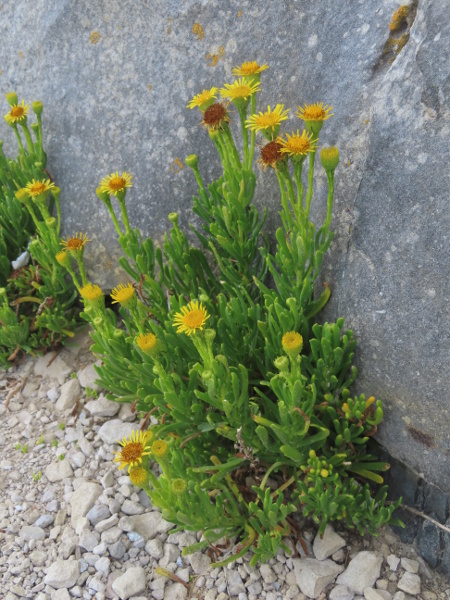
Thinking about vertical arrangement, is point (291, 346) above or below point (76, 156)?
below

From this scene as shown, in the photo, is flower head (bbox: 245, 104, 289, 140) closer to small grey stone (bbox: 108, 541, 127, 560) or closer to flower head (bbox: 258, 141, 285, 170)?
flower head (bbox: 258, 141, 285, 170)

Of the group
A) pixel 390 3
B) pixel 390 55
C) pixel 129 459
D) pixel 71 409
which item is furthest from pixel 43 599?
pixel 390 3

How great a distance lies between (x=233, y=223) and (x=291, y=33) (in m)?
0.89

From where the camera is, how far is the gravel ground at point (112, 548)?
2346 millimetres

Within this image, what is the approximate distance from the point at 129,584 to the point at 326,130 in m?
1.95

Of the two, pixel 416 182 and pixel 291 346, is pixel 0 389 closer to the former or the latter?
pixel 291 346

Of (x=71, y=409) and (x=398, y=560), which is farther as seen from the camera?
(x=71, y=409)

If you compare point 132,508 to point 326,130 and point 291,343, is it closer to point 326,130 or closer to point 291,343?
point 291,343

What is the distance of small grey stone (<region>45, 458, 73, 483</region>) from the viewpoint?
2.88 metres

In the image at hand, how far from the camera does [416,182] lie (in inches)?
86.0

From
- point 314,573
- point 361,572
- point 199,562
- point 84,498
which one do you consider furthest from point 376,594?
point 84,498

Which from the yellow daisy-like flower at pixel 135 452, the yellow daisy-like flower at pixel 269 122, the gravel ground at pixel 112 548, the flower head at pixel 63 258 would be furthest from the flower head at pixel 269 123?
the gravel ground at pixel 112 548

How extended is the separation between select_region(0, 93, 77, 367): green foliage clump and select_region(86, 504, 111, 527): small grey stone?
1035 mm

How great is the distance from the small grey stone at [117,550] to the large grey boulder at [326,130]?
114 centimetres
